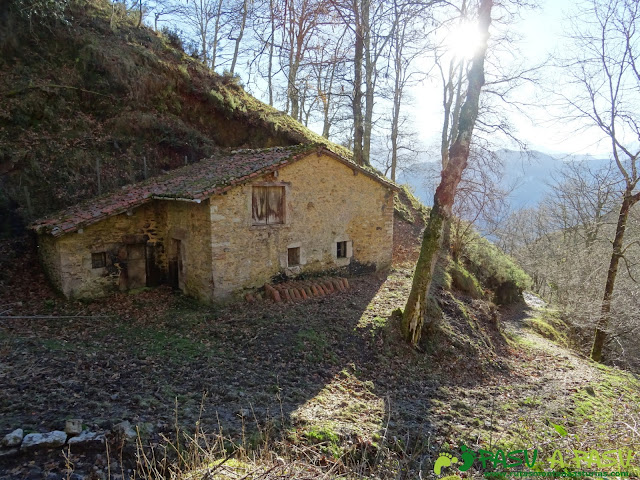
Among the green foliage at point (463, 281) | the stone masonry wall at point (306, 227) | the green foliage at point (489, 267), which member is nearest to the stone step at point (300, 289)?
the stone masonry wall at point (306, 227)

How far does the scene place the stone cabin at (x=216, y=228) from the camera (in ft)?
32.2

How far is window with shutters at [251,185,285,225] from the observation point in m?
10.5

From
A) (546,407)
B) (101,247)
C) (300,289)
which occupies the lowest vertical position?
(546,407)

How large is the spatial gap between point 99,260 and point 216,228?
3652 mm

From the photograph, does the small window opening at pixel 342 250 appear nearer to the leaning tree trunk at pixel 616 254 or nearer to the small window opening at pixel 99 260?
the small window opening at pixel 99 260

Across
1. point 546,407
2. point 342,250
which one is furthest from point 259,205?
point 546,407

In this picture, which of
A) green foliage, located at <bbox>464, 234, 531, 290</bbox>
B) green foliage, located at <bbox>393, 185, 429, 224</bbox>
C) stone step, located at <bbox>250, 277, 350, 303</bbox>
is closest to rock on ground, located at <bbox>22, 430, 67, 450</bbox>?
stone step, located at <bbox>250, 277, 350, 303</bbox>

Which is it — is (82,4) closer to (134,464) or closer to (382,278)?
(382,278)

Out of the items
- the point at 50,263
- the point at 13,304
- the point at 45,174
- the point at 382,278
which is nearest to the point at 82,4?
the point at 45,174

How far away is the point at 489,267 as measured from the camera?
16.7 m

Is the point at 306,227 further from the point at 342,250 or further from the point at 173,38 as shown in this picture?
the point at 173,38

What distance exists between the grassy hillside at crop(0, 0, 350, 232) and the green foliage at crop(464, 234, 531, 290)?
955 centimetres

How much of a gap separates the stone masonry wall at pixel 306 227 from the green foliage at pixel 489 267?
188 inches

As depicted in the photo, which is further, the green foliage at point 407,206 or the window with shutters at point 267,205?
the green foliage at point 407,206
